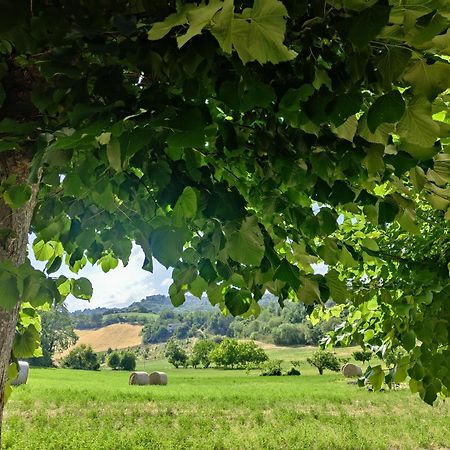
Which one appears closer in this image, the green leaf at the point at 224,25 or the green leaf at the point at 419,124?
the green leaf at the point at 224,25

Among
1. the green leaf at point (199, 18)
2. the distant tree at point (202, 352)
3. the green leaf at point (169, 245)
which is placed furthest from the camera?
the distant tree at point (202, 352)

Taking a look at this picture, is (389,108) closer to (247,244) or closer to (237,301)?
(247,244)

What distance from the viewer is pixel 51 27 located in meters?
1.63

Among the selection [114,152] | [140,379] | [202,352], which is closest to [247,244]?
[114,152]

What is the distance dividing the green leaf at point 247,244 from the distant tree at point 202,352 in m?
101

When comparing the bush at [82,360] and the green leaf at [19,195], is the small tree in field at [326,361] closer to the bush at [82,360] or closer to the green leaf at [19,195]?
the bush at [82,360]

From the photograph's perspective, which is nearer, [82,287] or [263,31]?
[263,31]

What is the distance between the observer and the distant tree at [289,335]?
12235cm

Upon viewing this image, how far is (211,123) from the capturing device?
170 cm

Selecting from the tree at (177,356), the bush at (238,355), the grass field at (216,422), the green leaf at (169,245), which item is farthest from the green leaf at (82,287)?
the tree at (177,356)

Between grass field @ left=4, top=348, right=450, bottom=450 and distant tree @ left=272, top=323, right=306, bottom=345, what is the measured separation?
95.7 metres

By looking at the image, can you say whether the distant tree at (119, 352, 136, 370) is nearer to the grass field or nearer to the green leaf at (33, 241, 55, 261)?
the grass field

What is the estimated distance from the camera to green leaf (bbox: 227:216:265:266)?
6.46 ft

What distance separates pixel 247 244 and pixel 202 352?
105m
